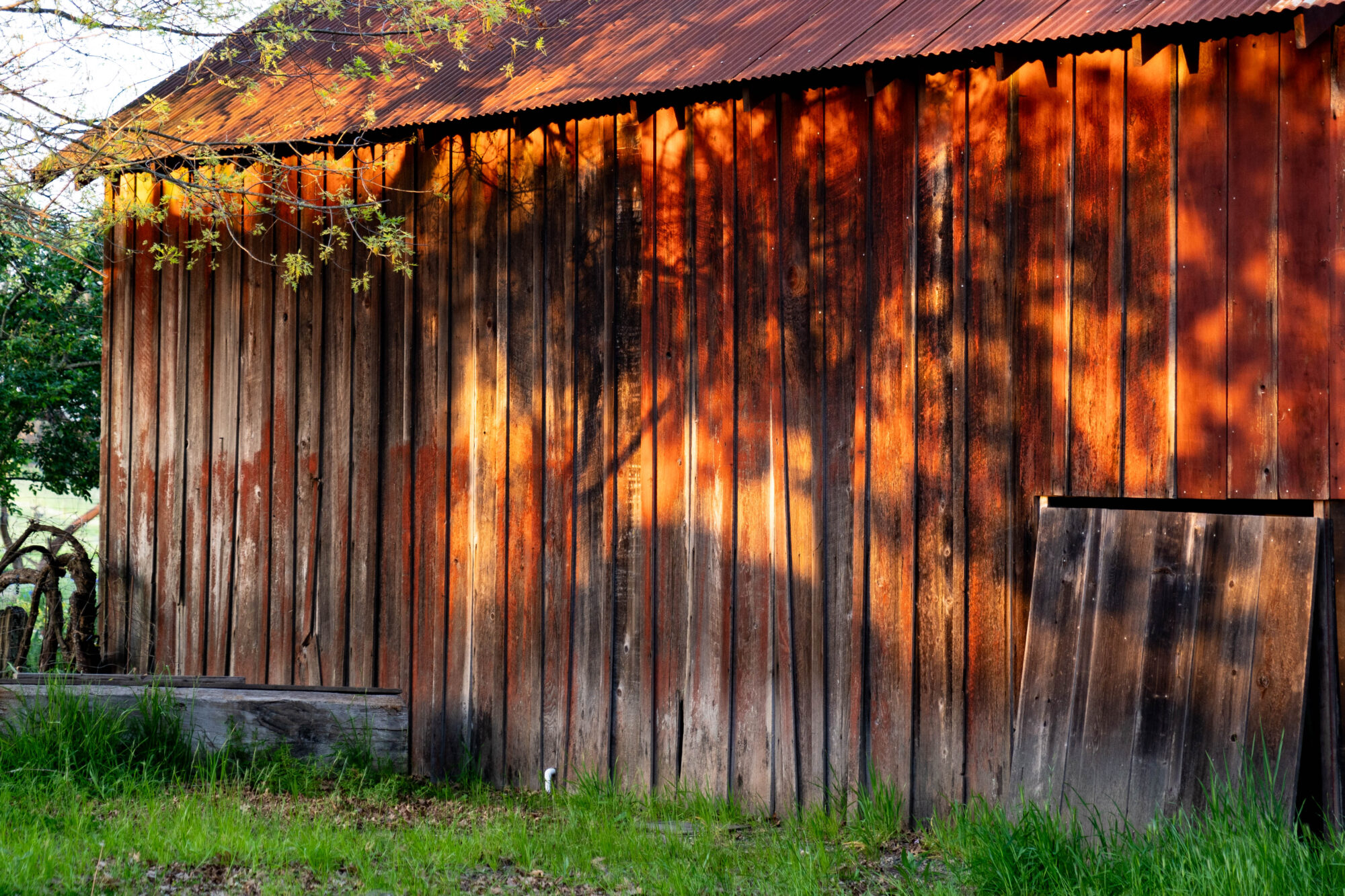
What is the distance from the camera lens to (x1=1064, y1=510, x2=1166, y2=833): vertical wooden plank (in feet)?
15.4

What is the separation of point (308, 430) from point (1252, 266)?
543cm

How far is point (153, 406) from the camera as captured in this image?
795cm

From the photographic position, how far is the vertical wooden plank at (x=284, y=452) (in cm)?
724

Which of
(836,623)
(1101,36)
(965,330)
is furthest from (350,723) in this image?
(1101,36)

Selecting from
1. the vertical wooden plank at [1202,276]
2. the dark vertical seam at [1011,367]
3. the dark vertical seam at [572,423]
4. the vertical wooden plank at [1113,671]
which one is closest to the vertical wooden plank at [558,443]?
the dark vertical seam at [572,423]

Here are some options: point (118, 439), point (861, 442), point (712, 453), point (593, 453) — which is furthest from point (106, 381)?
point (861, 442)

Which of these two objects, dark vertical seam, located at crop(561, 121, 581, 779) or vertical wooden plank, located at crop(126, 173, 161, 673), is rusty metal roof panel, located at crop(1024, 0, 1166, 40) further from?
vertical wooden plank, located at crop(126, 173, 161, 673)

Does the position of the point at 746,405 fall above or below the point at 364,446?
above

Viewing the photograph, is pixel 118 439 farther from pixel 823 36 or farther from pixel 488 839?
pixel 823 36

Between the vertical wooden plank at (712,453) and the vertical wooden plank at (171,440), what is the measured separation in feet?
12.6

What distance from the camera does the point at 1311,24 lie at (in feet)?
14.5

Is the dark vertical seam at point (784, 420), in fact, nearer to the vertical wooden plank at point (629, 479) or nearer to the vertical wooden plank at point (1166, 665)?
the vertical wooden plank at point (629, 479)

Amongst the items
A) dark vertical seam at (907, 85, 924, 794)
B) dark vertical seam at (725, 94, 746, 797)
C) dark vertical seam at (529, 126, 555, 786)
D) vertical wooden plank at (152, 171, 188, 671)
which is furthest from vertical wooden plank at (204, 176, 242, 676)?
dark vertical seam at (907, 85, 924, 794)

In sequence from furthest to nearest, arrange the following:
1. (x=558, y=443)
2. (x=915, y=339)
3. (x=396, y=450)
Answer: (x=396, y=450) < (x=558, y=443) < (x=915, y=339)
